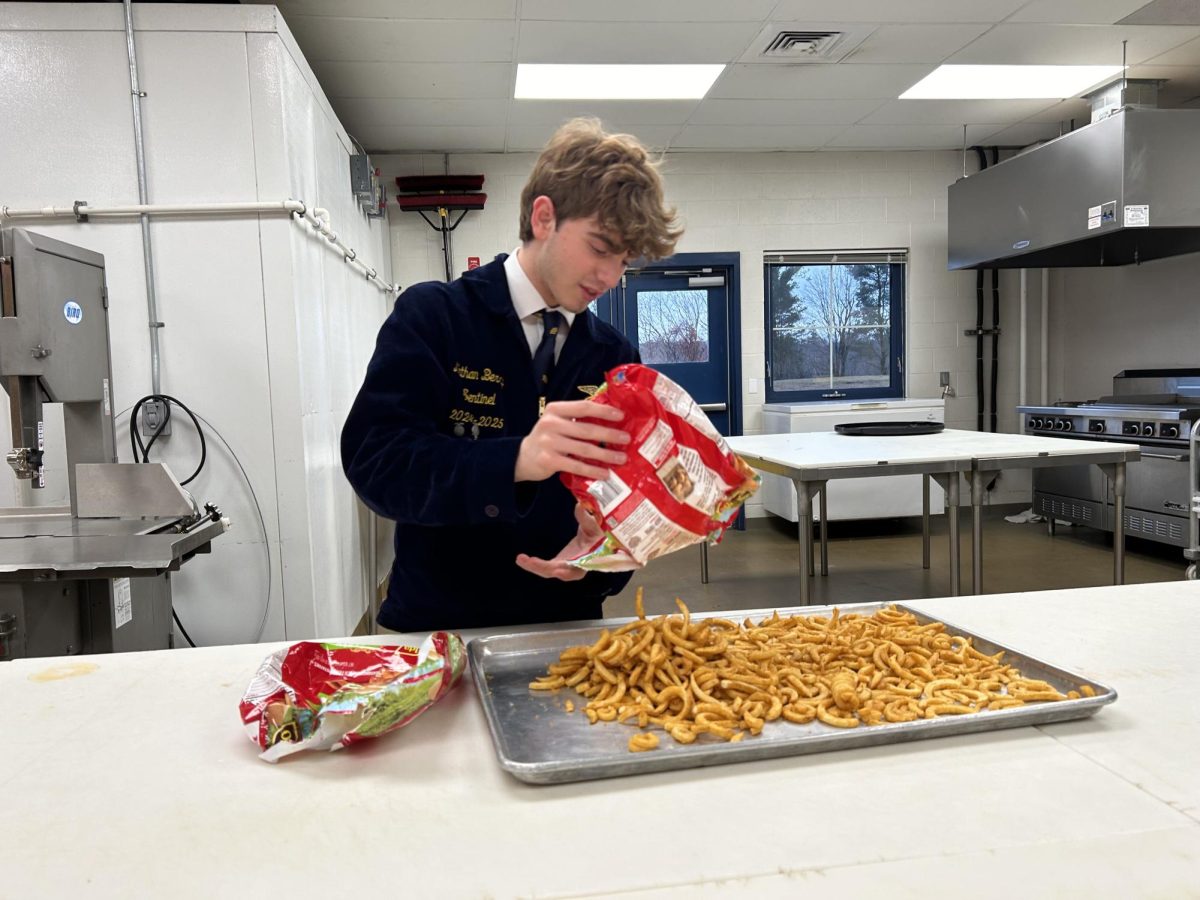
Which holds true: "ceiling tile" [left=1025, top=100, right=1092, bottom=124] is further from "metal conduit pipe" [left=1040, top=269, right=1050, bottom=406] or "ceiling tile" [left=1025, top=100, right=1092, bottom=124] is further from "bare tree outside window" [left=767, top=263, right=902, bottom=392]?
"bare tree outside window" [left=767, top=263, right=902, bottom=392]

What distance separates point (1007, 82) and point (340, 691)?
550 cm

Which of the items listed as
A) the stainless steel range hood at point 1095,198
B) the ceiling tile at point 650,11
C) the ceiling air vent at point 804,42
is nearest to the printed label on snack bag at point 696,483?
the ceiling tile at point 650,11

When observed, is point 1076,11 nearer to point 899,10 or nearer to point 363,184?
point 899,10

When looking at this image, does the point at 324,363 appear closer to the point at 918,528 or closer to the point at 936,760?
the point at 936,760

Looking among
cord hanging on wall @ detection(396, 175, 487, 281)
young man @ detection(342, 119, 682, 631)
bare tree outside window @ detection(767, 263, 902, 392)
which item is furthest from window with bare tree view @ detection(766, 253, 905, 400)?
young man @ detection(342, 119, 682, 631)

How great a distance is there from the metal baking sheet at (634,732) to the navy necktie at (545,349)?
535mm

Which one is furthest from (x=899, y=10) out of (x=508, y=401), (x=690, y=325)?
(x=508, y=401)

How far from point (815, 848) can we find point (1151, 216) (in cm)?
490

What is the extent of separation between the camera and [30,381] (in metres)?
2.07

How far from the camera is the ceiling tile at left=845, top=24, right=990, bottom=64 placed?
413 centimetres

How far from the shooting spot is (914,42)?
14.1 feet

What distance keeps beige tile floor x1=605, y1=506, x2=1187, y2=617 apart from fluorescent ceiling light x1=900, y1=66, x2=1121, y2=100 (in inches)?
115

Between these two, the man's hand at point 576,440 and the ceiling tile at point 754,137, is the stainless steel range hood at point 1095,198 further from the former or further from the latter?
the man's hand at point 576,440

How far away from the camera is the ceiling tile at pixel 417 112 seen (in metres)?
4.91
